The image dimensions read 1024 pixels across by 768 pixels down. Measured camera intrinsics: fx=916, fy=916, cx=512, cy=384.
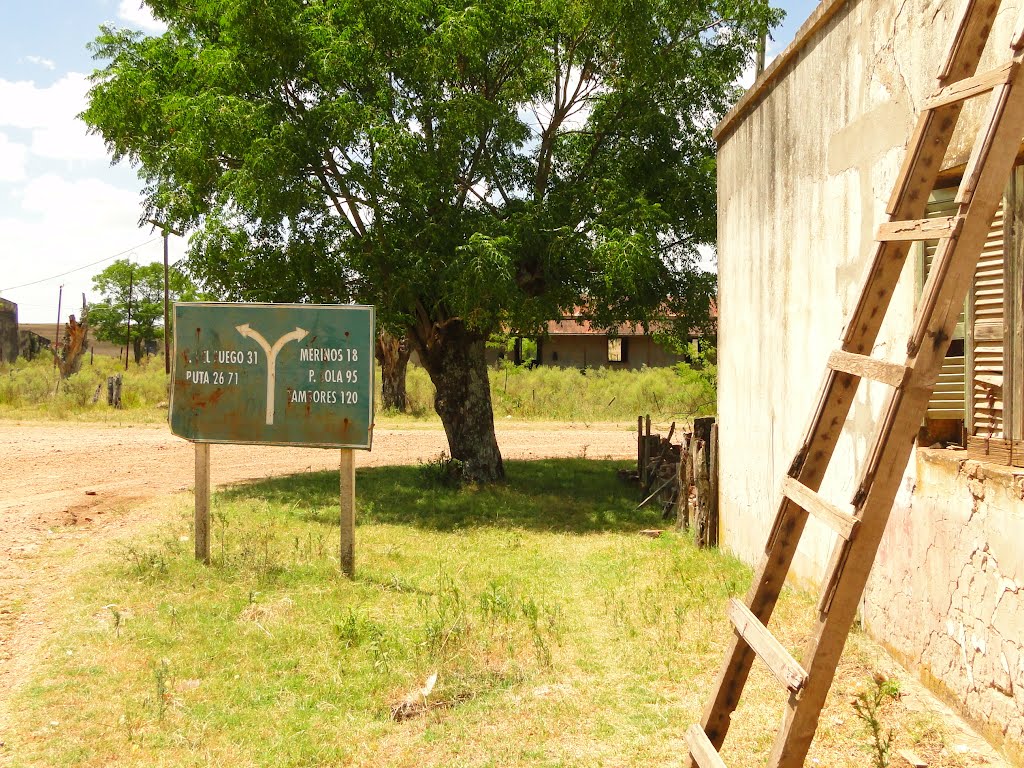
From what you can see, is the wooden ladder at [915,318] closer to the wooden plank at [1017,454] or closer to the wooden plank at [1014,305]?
the wooden plank at [1014,305]

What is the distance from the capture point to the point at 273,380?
884 cm

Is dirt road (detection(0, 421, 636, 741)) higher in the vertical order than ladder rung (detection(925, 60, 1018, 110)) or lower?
lower

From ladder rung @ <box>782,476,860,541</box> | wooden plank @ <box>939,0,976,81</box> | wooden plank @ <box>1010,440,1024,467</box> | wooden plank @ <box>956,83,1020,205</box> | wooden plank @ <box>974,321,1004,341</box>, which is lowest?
ladder rung @ <box>782,476,860,541</box>

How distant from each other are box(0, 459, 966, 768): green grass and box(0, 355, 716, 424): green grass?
540 inches

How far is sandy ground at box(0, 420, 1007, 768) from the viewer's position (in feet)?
21.3

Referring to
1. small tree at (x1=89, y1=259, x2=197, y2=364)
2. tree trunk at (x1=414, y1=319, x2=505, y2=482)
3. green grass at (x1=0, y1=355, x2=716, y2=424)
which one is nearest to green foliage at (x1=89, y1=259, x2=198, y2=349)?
small tree at (x1=89, y1=259, x2=197, y2=364)

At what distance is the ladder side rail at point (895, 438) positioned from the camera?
276 centimetres

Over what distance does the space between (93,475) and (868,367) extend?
13469 millimetres

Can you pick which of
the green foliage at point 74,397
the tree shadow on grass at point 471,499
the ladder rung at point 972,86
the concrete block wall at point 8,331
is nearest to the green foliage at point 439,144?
the tree shadow on grass at point 471,499

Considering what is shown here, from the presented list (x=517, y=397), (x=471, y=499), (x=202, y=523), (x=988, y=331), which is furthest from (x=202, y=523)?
(x=517, y=397)

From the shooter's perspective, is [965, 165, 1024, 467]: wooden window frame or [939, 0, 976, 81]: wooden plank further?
[965, 165, 1024, 467]: wooden window frame

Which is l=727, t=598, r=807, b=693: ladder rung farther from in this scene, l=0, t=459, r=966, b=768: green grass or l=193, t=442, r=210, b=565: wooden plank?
l=193, t=442, r=210, b=565: wooden plank

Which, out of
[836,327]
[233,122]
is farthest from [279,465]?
[836,327]

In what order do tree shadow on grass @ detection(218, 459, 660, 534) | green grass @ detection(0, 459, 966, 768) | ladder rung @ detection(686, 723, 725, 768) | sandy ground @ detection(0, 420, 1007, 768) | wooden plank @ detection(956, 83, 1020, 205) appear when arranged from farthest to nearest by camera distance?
tree shadow on grass @ detection(218, 459, 660, 534), sandy ground @ detection(0, 420, 1007, 768), green grass @ detection(0, 459, 966, 768), ladder rung @ detection(686, 723, 725, 768), wooden plank @ detection(956, 83, 1020, 205)
